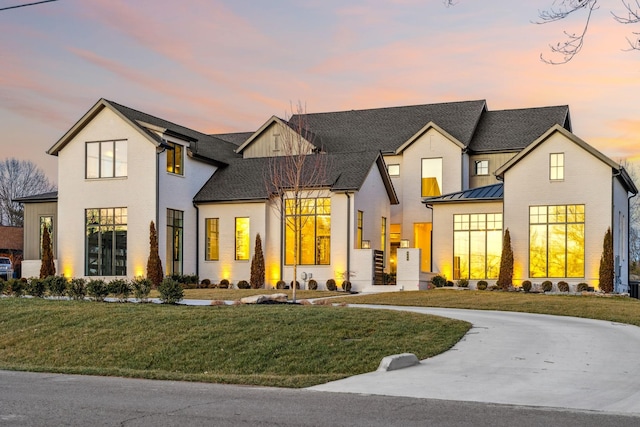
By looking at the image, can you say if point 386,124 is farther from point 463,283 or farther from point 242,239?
point 463,283

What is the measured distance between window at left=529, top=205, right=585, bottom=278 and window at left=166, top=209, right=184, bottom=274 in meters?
16.2

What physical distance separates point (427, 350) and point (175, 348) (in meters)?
4.97

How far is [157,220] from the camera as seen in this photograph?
36406mm

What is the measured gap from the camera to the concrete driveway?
37.3 feet

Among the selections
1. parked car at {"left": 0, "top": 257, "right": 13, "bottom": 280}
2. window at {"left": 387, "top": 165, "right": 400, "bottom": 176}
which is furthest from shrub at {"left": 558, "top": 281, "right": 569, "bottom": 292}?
parked car at {"left": 0, "top": 257, "right": 13, "bottom": 280}

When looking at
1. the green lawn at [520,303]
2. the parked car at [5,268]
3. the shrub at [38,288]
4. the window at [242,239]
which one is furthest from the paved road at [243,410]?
the parked car at [5,268]

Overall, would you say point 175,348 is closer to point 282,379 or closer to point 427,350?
point 282,379

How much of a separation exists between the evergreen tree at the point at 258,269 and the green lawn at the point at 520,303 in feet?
25.4

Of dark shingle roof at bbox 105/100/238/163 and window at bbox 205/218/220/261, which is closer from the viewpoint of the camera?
dark shingle roof at bbox 105/100/238/163

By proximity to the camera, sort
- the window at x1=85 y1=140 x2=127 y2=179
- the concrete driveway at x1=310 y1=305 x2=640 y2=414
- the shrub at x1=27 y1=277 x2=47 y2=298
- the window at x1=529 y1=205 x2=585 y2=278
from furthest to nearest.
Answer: the window at x1=85 y1=140 x2=127 y2=179
the window at x1=529 y1=205 x2=585 y2=278
the shrub at x1=27 y1=277 x2=47 y2=298
the concrete driveway at x1=310 y1=305 x2=640 y2=414

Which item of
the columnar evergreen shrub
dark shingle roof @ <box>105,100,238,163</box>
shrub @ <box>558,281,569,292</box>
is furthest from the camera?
dark shingle roof @ <box>105,100,238,163</box>

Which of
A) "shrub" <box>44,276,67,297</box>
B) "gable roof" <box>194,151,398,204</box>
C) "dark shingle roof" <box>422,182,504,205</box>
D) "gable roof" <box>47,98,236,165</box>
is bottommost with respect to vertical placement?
"shrub" <box>44,276,67,297</box>

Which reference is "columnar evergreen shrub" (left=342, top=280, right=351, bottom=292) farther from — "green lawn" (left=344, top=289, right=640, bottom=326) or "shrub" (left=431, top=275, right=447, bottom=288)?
"green lawn" (left=344, top=289, right=640, bottom=326)

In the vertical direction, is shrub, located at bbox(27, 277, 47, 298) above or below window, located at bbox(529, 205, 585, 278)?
Answer: below
